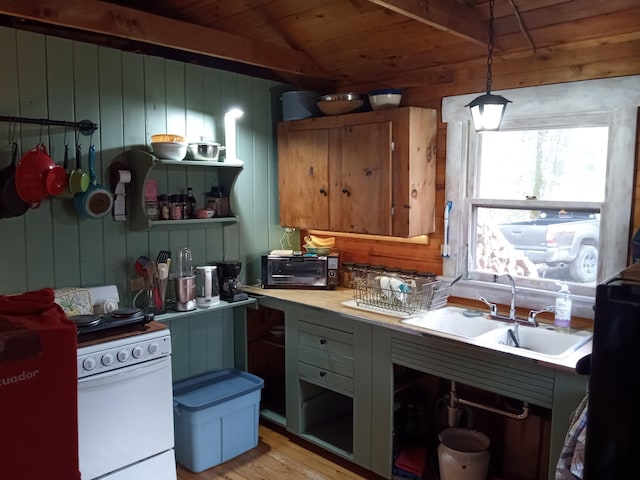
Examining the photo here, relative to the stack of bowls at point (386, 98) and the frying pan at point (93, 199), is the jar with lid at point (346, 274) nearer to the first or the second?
the stack of bowls at point (386, 98)

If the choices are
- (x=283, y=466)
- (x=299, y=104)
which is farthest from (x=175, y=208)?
(x=283, y=466)

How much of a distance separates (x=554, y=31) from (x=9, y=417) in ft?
8.83

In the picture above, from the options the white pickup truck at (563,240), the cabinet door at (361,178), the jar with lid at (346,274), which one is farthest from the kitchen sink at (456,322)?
the jar with lid at (346,274)

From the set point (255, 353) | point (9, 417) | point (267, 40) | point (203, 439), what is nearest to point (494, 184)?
point (267, 40)

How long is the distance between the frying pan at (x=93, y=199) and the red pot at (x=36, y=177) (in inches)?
8.2

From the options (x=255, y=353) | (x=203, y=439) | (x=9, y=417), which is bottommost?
(x=203, y=439)

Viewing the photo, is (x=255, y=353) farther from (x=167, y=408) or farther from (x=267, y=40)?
(x=267, y=40)

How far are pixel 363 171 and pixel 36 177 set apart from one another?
1.73 meters

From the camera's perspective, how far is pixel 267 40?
3389 mm

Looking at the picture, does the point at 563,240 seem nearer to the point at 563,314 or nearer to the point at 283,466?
the point at 563,314

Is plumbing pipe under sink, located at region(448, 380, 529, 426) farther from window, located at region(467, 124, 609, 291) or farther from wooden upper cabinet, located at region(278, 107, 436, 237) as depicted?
wooden upper cabinet, located at region(278, 107, 436, 237)

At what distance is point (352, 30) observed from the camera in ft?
10.1

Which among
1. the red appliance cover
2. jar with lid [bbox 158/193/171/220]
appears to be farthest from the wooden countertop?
the red appliance cover

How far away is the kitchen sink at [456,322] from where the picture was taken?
2.82 metres
